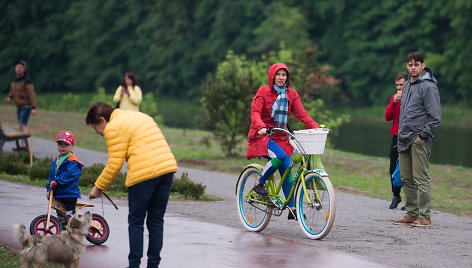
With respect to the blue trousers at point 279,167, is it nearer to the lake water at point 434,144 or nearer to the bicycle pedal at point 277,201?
the bicycle pedal at point 277,201

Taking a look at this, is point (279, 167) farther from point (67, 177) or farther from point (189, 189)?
point (189, 189)

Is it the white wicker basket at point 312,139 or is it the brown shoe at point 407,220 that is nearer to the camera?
the white wicker basket at point 312,139

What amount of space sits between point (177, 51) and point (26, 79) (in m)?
55.2

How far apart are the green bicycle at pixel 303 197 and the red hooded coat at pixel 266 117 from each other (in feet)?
0.88

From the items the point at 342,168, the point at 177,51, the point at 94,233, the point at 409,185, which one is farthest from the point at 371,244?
the point at 177,51

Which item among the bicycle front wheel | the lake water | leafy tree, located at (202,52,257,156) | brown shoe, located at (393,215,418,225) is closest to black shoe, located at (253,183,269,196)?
the bicycle front wheel

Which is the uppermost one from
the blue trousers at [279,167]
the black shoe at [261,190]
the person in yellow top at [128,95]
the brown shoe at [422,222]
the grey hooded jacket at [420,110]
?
the person in yellow top at [128,95]

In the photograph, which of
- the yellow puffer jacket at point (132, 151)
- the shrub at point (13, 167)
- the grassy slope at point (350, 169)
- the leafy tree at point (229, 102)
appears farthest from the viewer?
the leafy tree at point (229, 102)

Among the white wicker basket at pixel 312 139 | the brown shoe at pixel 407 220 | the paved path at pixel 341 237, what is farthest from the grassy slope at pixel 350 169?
the white wicker basket at pixel 312 139

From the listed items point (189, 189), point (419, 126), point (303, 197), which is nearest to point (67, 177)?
point (303, 197)

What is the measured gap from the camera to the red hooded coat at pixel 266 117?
8.47 m

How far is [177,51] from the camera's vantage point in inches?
2837

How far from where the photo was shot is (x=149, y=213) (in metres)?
6.32

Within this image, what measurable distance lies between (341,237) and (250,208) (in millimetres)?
1170
